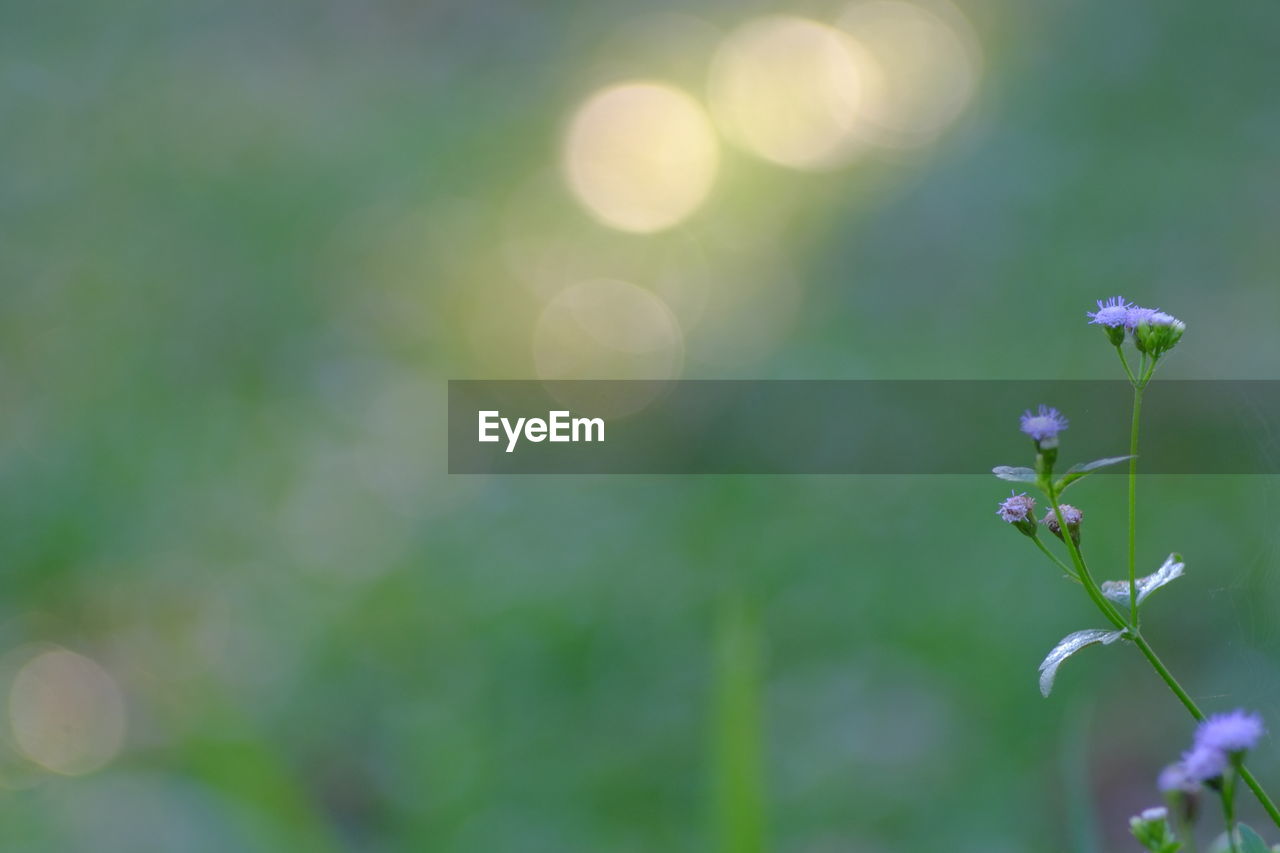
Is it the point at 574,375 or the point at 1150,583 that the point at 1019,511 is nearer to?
the point at 1150,583

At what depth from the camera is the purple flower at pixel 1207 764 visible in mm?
412

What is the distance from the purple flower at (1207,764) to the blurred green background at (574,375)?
218 millimetres

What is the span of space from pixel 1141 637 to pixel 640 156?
3282 mm

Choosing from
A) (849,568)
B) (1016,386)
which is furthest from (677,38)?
(849,568)

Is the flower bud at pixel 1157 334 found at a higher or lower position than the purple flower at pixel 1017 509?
higher

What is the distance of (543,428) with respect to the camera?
8.77 ft

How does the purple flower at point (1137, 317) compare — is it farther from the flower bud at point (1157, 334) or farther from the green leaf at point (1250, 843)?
the green leaf at point (1250, 843)

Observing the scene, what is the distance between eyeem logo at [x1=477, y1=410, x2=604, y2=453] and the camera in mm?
2654

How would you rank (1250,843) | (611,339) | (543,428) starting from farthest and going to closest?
(611,339) < (543,428) < (1250,843)

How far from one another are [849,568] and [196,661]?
107cm

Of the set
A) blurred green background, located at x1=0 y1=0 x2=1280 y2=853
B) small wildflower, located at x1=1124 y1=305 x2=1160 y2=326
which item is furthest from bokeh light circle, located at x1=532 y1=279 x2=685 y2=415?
small wildflower, located at x1=1124 y1=305 x2=1160 y2=326

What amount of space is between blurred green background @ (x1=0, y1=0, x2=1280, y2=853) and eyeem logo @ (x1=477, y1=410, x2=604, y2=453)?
0.12 metres
